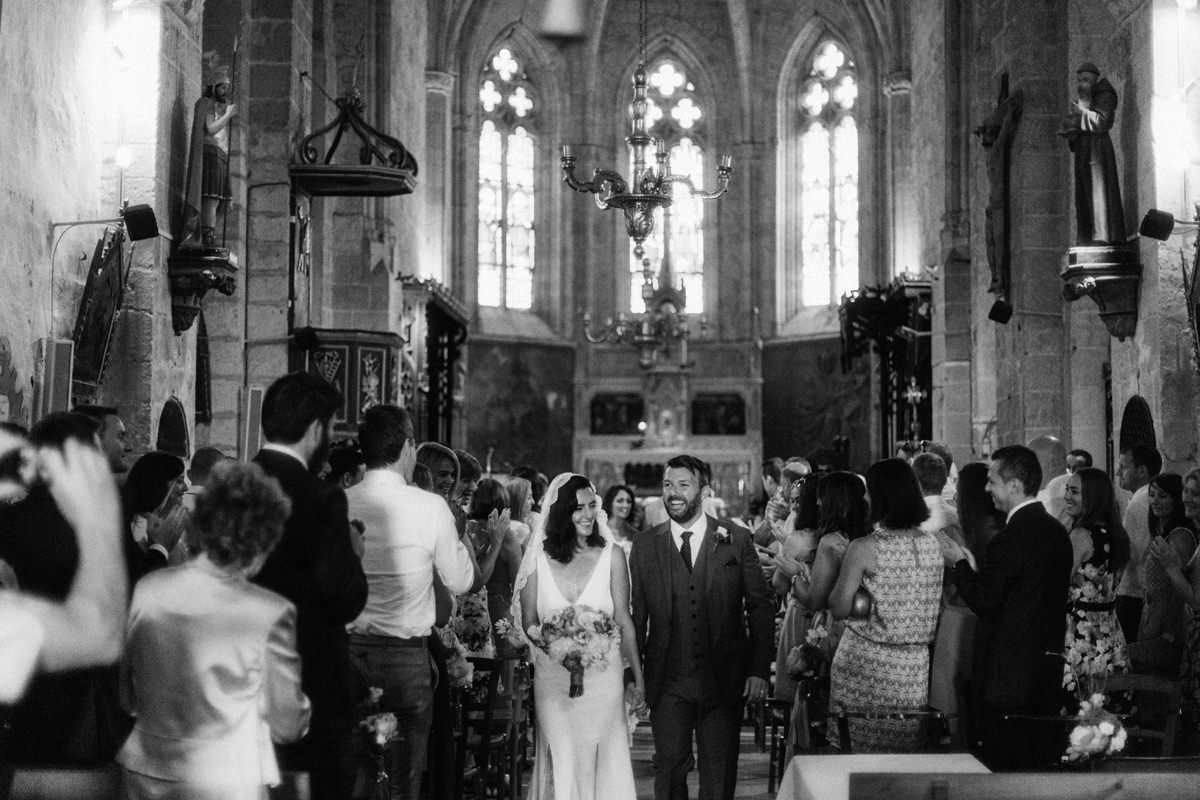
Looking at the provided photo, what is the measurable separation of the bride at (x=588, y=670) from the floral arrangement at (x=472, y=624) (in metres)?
1.42

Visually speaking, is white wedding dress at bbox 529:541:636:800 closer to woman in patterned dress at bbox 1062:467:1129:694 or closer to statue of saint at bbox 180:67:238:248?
woman in patterned dress at bbox 1062:467:1129:694

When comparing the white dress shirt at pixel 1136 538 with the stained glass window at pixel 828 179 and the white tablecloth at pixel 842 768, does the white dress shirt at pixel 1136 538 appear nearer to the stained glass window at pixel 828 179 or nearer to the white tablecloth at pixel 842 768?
the white tablecloth at pixel 842 768

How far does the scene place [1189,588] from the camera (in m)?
6.95

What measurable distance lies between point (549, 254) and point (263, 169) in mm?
14382

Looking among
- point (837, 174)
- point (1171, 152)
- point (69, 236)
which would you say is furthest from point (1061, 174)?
point (837, 174)

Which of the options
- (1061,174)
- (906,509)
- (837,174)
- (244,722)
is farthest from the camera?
(837,174)

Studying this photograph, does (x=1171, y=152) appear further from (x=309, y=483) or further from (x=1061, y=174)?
(x=309, y=483)

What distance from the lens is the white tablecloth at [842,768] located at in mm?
4668

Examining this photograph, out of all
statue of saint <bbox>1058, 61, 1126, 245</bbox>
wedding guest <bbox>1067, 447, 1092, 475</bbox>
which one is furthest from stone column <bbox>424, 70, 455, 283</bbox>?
wedding guest <bbox>1067, 447, 1092, 475</bbox>

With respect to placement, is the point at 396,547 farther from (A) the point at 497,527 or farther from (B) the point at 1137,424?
(B) the point at 1137,424

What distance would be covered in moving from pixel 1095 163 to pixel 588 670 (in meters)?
6.24

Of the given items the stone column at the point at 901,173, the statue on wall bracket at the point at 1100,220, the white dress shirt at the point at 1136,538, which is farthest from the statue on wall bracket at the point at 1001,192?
the stone column at the point at 901,173

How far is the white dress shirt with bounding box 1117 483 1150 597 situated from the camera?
805 cm

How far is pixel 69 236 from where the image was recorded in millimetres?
9148
